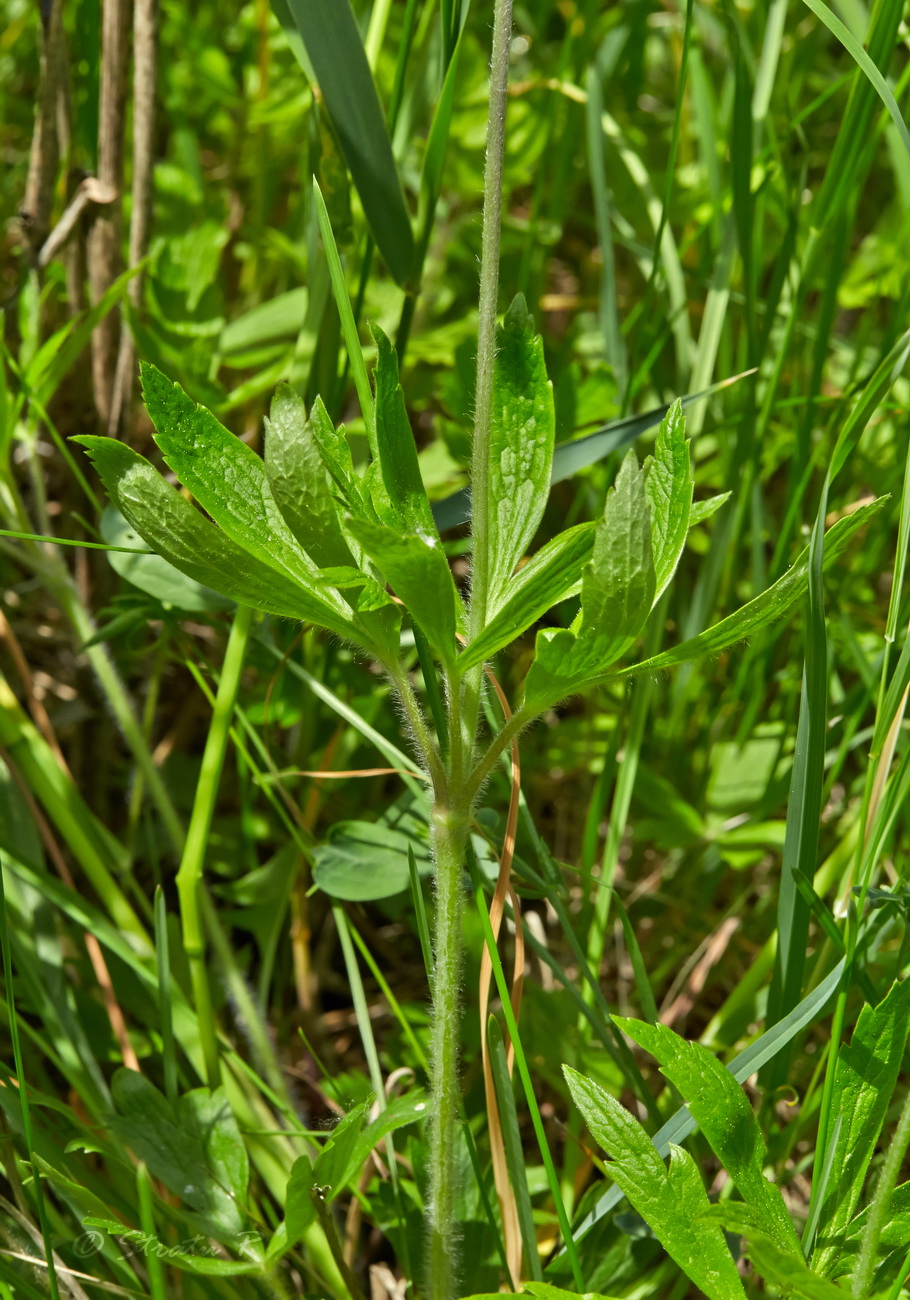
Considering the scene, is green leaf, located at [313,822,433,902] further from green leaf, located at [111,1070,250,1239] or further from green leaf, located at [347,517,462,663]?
green leaf, located at [347,517,462,663]

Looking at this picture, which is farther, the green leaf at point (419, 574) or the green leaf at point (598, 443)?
the green leaf at point (598, 443)

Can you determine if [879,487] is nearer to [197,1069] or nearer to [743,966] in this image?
[743,966]

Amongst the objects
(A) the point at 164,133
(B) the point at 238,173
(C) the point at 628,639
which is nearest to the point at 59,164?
(B) the point at 238,173

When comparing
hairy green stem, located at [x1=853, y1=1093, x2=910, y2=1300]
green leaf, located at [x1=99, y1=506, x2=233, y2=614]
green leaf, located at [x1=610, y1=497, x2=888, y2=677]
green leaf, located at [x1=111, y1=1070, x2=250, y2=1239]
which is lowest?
green leaf, located at [x1=111, y1=1070, x2=250, y2=1239]

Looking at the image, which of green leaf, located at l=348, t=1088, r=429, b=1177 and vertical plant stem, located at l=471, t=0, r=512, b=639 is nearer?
vertical plant stem, located at l=471, t=0, r=512, b=639

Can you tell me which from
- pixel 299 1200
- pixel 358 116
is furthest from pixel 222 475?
pixel 299 1200

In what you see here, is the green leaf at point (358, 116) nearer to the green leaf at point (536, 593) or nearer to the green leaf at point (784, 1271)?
the green leaf at point (536, 593)

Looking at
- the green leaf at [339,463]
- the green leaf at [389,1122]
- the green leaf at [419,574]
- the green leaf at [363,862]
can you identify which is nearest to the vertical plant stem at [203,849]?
the green leaf at [363,862]

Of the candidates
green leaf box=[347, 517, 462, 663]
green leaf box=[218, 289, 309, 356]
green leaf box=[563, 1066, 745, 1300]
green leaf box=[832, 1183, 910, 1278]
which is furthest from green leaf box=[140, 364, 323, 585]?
green leaf box=[218, 289, 309, 356]
